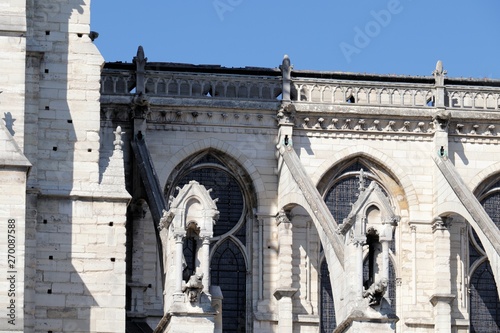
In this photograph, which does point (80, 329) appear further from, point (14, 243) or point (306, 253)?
point (306, 253)

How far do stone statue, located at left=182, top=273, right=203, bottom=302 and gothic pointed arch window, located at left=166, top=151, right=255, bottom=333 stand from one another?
23.7 ft

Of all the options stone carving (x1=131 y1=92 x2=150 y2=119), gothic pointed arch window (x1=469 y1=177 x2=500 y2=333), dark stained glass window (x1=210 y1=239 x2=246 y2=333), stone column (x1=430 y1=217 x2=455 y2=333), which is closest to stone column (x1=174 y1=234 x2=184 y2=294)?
dark stained glass window (x1=210 y1=239 x2=246 y2=333)

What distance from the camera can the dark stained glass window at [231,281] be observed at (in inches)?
1769

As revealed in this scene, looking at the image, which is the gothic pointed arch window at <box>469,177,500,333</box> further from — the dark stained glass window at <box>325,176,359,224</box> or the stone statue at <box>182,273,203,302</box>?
the stone statue at <box>182,273,203,302</box>

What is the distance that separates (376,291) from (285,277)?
7.56 metres

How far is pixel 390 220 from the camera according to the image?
3800 centimetres

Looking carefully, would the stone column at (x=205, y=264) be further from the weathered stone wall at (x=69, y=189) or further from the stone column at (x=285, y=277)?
the stone column at (x=285, y=277)

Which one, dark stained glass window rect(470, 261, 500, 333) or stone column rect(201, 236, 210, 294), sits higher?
dark stained glass window rect(470, 261, 500, 333)

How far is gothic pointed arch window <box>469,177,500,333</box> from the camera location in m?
45.6

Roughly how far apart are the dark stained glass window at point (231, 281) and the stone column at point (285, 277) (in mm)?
952

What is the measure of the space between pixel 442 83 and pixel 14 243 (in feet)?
47.5

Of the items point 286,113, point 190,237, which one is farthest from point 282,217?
point 190,237

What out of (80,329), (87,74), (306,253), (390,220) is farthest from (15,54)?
(306,253)

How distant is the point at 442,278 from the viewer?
4500 cm
